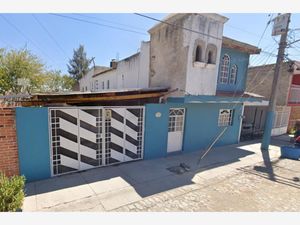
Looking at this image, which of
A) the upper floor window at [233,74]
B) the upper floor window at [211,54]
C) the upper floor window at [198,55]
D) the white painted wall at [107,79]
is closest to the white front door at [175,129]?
the upper floor window at [198,55]

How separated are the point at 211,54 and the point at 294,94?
39.8 ft

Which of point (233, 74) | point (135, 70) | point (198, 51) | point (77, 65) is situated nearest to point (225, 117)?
point (233, 74)

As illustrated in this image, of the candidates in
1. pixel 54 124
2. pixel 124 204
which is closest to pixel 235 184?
pixel 124 204

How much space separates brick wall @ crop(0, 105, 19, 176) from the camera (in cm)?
473

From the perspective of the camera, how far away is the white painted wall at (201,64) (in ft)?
23.5

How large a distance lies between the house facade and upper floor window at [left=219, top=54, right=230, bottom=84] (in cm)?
5

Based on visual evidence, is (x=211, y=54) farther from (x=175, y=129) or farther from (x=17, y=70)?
(x=17, y=70)

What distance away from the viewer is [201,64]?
7535 mm

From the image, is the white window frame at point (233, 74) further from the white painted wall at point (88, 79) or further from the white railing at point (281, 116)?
the white painted wall at point (88, 79)

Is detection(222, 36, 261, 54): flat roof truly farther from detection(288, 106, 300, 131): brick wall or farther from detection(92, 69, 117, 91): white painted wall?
detection(288, 106, 300, 131): brick wall

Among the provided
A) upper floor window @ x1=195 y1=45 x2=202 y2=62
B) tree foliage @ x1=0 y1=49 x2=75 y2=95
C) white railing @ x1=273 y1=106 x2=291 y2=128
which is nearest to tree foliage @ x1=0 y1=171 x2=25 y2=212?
upper floor window @ x1=195 y1=45 x2=202 y2=62

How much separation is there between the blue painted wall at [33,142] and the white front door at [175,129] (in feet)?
16.2

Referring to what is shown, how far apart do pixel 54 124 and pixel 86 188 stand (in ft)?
7.14

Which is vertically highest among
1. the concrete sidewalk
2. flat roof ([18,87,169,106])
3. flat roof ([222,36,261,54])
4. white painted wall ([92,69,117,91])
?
flat roof ([222,36,261,54])
